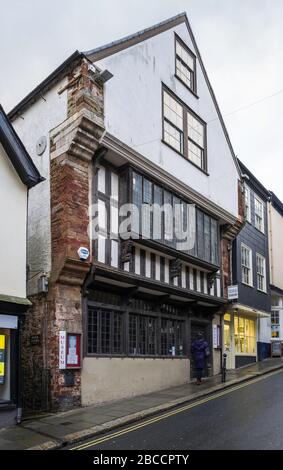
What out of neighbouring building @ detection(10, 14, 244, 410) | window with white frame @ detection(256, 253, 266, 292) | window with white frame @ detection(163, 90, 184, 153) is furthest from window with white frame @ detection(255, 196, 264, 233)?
window with white frame @ detection(163, 90, 184, 153)

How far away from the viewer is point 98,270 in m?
13.5

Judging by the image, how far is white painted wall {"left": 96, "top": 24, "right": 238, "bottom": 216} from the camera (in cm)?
1473

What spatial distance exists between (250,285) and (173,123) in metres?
9.09

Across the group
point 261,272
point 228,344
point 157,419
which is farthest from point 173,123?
point 261,272

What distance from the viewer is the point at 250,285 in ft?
75.7

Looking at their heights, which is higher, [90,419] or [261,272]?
[261,272]

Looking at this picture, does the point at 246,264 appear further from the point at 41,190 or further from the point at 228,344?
the point at 41,190

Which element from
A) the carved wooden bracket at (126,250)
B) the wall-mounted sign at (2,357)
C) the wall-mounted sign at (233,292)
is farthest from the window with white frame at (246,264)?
the wall-mounted sign at (2,357)

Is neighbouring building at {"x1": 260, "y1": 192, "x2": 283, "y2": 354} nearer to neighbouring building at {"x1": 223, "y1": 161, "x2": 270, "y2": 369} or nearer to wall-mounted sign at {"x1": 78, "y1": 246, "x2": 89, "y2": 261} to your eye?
neighbouring building at {"x1": 223, "y1": 161, "x2": 270, "y2": 369}

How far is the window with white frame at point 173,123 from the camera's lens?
677 inches

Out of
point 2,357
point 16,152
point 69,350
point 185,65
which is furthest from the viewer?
point 185,65

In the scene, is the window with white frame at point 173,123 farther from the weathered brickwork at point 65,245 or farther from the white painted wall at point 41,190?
the white painted wall at point 41,190

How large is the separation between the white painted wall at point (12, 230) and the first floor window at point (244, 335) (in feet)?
43.1
